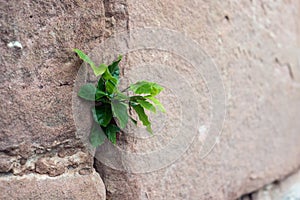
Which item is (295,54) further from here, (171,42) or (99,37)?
(99,37)

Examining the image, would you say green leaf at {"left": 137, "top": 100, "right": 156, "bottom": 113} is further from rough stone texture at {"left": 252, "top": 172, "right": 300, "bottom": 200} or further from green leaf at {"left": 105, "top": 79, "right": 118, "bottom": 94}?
rough stone texture at {"left": 252, "top": 172, "right": 300, "bottom": 200}

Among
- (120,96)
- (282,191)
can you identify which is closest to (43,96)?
(120,96)

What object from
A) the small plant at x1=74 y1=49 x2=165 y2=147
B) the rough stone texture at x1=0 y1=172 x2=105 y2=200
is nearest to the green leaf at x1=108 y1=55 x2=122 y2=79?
the small plant at x1=74 y1=49 x2=165 y2=147

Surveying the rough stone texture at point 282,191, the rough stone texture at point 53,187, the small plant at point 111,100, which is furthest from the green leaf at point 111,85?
the rough stone texture at point 282,191

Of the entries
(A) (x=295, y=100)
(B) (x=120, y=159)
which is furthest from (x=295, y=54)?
(B) (x=120, y=159)

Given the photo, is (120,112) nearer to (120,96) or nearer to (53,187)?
(120,96)

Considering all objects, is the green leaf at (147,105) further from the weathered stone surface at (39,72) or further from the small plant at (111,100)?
the weathered stone surface at (39,72)
